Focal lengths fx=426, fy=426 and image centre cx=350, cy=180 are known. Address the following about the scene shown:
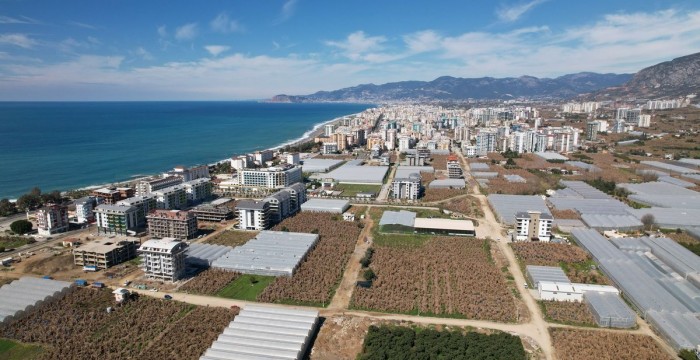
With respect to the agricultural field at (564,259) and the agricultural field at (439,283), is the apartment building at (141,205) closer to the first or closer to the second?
the agricultural field at (439,283)

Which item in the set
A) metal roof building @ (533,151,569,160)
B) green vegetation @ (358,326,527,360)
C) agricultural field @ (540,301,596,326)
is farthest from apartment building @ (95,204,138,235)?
metal roof building @ (533,151,569,160)

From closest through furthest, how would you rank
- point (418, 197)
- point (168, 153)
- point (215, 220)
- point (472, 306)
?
point (472, 306)
point (215, 220)
point (418, 197)
point (168, 153)

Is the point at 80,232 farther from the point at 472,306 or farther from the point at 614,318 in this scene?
the point at 614,318

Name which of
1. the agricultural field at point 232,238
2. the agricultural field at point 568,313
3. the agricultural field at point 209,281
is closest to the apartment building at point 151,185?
the agricultural field at point 232,238

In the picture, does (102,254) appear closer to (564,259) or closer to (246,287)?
(246,287)

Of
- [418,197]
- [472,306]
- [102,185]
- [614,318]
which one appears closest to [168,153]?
[102,185]

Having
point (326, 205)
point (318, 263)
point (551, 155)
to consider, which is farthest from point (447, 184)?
point (551, 155)
